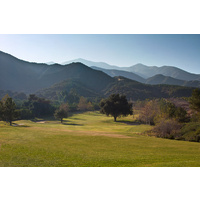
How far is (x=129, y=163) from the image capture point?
1164 centimetres

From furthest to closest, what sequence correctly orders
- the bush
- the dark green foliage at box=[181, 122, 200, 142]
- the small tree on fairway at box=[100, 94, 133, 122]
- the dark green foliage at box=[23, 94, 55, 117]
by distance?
1. the dark green foliage at box=[23, 94, 55, 117]
2. the small tree on fairway at box=[100, 94, 133, 122]
3. the bush
4. the dark green foliage at box=[181, 122, 200, 142]

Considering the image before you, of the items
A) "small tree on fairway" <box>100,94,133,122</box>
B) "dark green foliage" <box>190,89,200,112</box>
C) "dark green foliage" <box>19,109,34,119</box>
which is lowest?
"dark green foliage" <box>19,109,34,119</box>

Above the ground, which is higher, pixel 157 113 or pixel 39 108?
pixel 157 113

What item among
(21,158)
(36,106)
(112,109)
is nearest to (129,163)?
(21,158)

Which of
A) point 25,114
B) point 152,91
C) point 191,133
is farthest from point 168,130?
point 152,91

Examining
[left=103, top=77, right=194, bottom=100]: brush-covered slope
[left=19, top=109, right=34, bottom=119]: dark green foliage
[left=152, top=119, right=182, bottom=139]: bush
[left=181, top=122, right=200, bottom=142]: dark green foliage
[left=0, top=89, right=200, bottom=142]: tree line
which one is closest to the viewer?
[left=181, top=122, right=200, bottom=142]: dark green foliage

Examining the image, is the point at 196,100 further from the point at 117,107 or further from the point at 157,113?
the point at 117,107

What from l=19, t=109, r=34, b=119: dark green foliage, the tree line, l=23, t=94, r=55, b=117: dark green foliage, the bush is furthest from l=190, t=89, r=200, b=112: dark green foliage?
l=23, t=94, r=55, b=117: dark green foliage

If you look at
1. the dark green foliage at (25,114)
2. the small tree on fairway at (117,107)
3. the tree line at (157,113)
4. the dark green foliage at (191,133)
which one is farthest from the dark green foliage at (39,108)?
the dark green foliage at (191,133)

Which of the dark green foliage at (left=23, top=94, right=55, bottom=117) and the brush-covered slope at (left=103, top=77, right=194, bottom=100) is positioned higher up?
the brush-covered slope at (left=103, top=77, right=194, bottom=100)

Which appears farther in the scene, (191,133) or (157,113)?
(157,113)

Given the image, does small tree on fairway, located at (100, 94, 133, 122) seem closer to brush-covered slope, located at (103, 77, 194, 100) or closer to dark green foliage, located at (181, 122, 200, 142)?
dark green foliage, located at (181, 122, 200, 142)

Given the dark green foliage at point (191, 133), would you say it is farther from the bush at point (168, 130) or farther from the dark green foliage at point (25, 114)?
the dark green foliage at point (25, 114)
